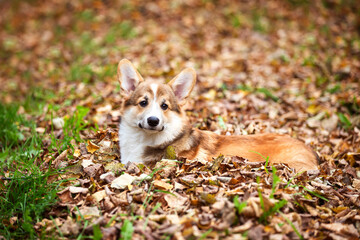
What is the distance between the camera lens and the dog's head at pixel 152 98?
3.69 meters

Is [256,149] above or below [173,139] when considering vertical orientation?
below

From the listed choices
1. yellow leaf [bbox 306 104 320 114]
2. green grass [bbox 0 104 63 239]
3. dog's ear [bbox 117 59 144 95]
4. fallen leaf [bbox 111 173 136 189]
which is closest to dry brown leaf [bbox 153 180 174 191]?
fallen leaf [bbox 111 173 136 189]

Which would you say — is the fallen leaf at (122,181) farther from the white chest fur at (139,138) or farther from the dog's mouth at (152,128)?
the dog's mouth at (152,128)

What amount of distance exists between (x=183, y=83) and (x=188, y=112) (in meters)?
1.33

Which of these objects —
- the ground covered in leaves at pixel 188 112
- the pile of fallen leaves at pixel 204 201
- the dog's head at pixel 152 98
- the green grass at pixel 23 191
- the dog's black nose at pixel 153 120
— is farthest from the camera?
the dog's head at pixel 152 98

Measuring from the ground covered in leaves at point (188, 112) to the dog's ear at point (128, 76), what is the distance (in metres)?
0.71

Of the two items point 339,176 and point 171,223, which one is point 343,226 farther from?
point 171,223

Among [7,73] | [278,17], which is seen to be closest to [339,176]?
[278,17]

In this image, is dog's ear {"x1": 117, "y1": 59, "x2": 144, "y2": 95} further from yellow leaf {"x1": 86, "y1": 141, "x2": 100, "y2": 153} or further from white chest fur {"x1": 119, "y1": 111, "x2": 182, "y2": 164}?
yellow leaf {"x1": 86, "y1": 141, "x2": 100, "y2": 153}

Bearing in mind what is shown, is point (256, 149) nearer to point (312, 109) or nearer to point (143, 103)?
point (143, 103)

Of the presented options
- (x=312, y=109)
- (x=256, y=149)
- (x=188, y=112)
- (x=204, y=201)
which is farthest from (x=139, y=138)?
(x=312, y=109)

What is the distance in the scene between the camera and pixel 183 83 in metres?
4.09

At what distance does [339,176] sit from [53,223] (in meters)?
3.18

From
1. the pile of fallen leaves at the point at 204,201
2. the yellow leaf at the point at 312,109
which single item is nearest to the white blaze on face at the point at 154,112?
the pile of fallen leaves at the point at 204,201
